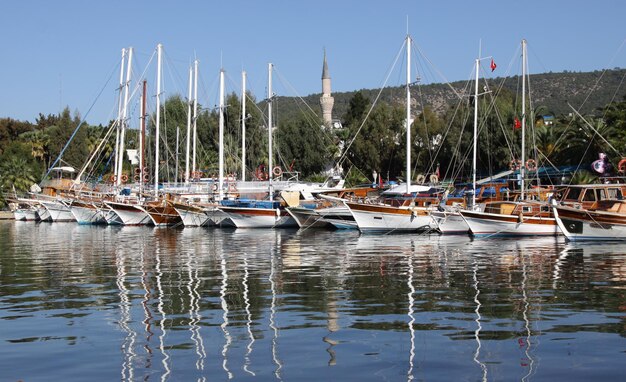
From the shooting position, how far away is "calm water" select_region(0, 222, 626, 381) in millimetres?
13391

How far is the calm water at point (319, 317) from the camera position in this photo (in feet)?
43.9

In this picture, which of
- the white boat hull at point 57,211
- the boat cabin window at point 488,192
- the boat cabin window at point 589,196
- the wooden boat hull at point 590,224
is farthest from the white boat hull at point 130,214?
the wooden boat hull at point 590,224

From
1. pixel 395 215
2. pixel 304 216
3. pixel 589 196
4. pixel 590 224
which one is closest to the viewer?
pixel 590 224

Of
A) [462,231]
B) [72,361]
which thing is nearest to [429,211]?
[462,231]

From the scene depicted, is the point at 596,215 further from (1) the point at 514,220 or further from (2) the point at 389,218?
(2) the point at 389,218

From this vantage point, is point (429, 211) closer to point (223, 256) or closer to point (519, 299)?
point (223, 256)

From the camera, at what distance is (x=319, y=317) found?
18031 mm

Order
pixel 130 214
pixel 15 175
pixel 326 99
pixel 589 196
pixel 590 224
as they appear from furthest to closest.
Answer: pixel 326 99, pixel 15 175, pixel 130 214, pixel 589 196, pixel 590 224

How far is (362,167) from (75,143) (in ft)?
121

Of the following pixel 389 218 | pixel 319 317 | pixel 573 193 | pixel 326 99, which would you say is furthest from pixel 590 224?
pixel 326 99

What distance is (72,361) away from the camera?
14070mm

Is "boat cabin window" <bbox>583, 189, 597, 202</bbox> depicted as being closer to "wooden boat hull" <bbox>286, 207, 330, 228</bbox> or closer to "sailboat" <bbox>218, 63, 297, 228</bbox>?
"wooden boat hull" <bbox>286, 207, 330, 228</bbox>

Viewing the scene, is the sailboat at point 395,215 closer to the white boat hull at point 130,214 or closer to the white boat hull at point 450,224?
the white boat hull at point 450,224

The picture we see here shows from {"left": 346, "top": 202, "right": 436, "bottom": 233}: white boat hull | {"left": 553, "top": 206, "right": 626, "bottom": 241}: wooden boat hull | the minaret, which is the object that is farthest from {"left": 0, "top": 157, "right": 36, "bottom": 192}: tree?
{"left": 553, "top": 206, "right": 626, "bottom": 241}: wooden boat hull
